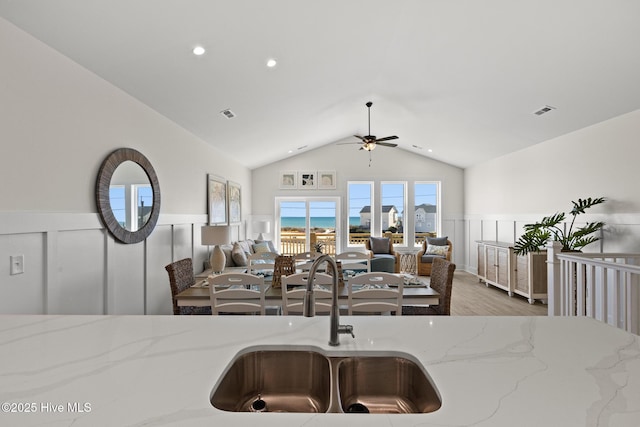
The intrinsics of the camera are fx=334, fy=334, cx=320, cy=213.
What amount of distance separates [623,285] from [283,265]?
258cm

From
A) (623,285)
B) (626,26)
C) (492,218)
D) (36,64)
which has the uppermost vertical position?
(626,26)

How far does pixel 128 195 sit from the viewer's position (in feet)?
9.96

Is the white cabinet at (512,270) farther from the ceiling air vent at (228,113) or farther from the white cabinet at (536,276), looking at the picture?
the ceiling air vent at (228,113)

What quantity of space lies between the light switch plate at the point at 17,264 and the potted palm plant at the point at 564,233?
17.6 ft

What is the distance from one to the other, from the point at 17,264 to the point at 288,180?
621 centimetres

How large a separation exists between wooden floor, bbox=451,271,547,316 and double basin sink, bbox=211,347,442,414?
3.63m

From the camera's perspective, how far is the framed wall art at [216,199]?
5.18 m

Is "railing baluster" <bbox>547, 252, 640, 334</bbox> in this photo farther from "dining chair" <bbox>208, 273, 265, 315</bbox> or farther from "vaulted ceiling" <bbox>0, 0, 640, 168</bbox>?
"dining chair" <bbox>208, 273, 265, 315</bbox>

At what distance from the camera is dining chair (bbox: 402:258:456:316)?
253 cm

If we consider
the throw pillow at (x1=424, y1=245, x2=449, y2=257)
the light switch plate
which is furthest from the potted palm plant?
the light switch plate

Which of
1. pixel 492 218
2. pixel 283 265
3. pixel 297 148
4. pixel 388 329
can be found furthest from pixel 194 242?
pixel 492 218

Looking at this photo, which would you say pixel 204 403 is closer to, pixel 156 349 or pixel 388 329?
pixel 156 349

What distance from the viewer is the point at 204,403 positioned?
2.52 feet

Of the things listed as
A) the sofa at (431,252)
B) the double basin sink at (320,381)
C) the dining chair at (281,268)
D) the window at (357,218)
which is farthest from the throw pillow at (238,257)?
the double basin sink at (320,381)
